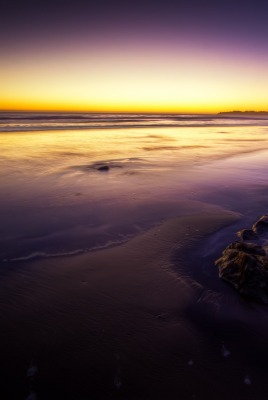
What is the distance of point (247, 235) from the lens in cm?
507

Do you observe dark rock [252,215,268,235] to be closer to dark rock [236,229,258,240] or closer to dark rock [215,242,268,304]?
dark rock [236,229,258,240]

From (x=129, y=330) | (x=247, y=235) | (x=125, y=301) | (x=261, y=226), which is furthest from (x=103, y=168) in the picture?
(x=129, y=330)

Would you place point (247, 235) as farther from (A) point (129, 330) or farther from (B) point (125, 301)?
(A) point (129, 330)

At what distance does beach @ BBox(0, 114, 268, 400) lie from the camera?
252 cm

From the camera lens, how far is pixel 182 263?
4.28m

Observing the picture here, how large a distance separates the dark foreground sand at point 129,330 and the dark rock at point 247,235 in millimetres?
1005

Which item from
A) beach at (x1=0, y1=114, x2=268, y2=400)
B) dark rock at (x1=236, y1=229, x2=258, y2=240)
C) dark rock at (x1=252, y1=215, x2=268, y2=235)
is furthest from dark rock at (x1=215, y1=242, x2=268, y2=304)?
dark rock at (x1=252, y1=215, x2=268, y2=235)

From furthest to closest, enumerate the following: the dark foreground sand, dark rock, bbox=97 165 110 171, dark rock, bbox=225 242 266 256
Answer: dark rock, bbox=97 165 110 171 < dark rock, bbox=225 242 266 256 < the dark foreground sand

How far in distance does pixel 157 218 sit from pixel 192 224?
2.33ft

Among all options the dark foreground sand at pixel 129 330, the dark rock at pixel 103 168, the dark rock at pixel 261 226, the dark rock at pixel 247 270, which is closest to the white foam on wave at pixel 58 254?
the dark foreground sand at pixel 129 330

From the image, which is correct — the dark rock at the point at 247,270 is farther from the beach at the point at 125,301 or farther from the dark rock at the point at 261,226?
the dark rock at the point at 261,226

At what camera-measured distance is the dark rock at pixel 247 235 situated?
198 inches

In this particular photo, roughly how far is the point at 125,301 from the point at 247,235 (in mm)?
2578

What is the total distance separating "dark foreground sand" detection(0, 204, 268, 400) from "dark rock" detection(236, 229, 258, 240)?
1.01m
